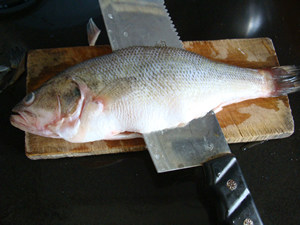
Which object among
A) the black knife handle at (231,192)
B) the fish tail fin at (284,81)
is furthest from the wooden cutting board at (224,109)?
the black knife handle at (231,192)

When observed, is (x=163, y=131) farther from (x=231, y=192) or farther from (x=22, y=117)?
(x=22, y=117)

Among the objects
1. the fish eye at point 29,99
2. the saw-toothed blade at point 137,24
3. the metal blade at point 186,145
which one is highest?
the saw-toothed blade at point 137,24

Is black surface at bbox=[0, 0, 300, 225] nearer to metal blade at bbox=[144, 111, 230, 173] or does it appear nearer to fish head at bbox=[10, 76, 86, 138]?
metal blade at bbox=[144, 111, 230, 173]

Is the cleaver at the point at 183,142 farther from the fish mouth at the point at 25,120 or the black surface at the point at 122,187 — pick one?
the fish mouth at the point at 25,120

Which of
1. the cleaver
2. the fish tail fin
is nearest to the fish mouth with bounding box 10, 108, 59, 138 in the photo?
the cleaver

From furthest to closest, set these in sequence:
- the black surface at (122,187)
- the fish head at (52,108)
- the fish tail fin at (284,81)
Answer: the fish tail fin at (284,81)
the black surface at (122,187)
the fish head at (52,108)
